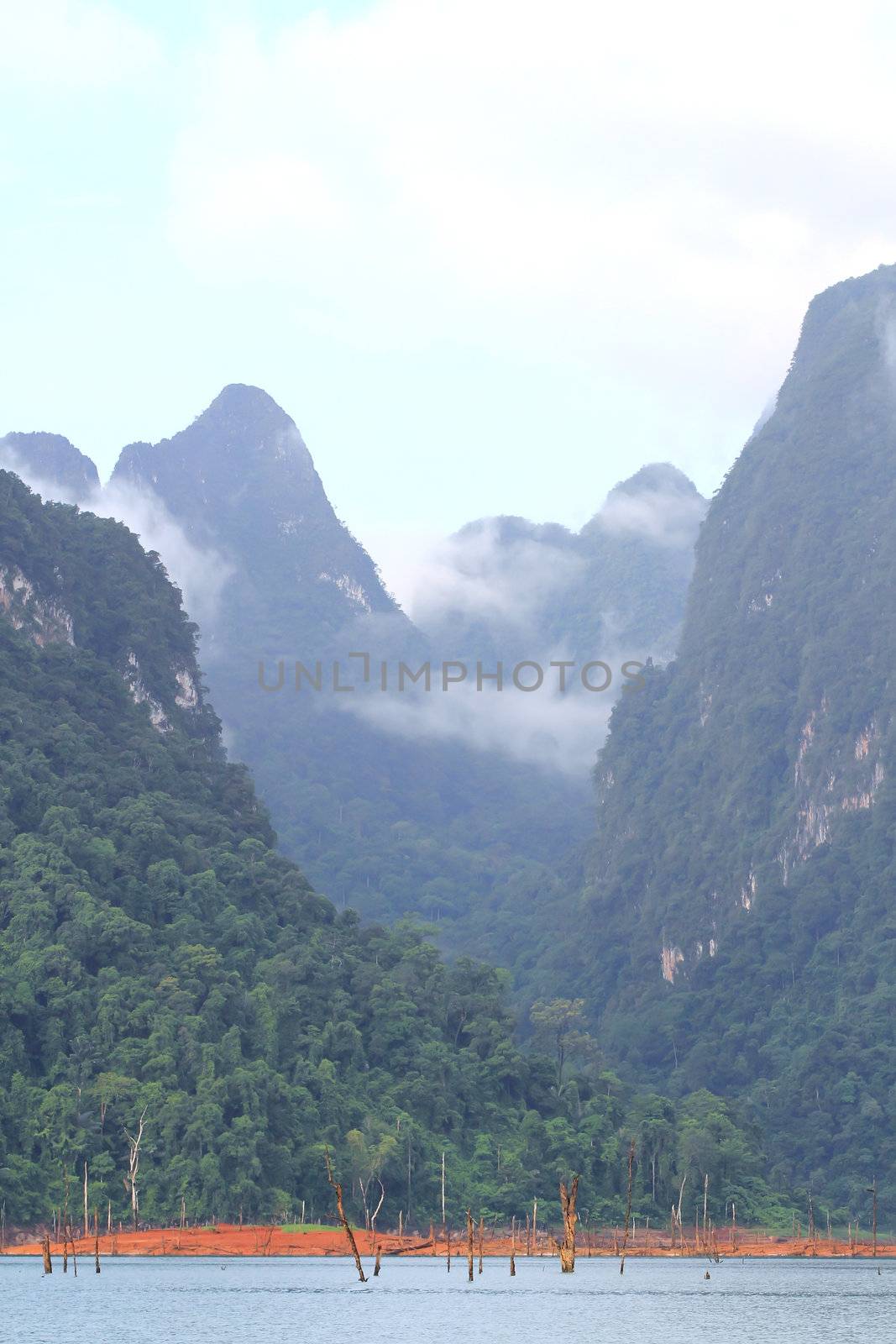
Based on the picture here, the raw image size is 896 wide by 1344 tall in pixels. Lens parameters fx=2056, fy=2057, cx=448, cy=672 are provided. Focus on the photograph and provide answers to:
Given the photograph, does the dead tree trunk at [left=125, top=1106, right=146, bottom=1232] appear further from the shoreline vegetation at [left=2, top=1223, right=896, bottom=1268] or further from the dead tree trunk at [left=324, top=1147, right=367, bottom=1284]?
the dead tree trunk at [left=324, top=1147, right=367, bottom=1284]

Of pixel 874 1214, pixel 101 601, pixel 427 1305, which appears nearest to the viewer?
pixel 427 1305

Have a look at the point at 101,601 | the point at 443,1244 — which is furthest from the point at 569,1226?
the point at 101,601

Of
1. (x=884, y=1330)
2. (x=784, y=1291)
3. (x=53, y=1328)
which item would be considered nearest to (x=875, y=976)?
(x=784, y=1291)

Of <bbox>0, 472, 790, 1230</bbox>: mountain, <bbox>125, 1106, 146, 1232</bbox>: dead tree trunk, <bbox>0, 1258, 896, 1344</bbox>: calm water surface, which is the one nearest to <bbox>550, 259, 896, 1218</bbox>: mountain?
<bbox>0, 472, 790, 1230</bbox>: mountain

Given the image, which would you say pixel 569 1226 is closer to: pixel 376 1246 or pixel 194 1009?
pixel 376 1246

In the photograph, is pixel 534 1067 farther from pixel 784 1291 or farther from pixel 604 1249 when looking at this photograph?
pixel 784 1291

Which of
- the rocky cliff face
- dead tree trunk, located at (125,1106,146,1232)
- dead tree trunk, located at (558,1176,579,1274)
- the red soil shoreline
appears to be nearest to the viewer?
dead tree trunk, located at (558,1176,579,1274)

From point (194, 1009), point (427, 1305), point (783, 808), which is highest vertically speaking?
point (783, 808)
